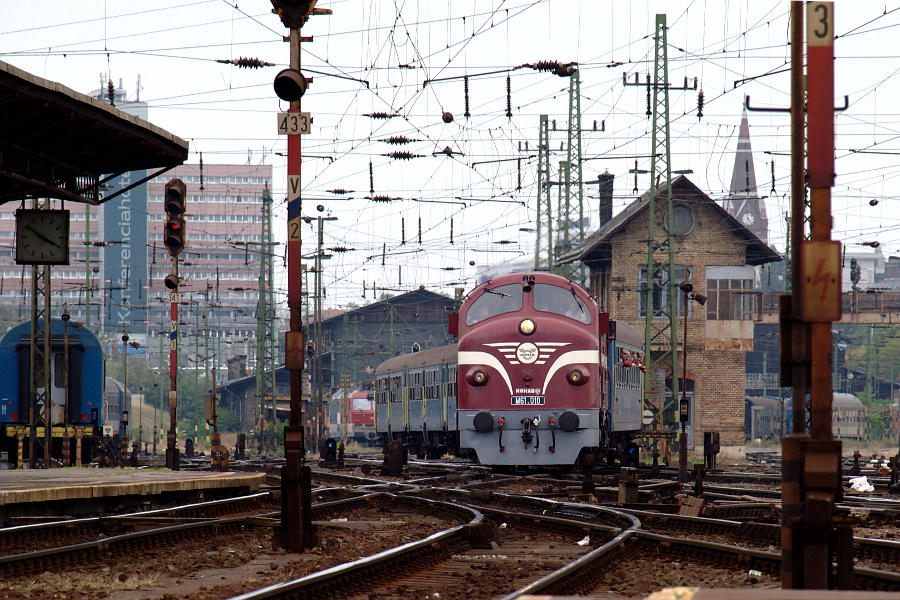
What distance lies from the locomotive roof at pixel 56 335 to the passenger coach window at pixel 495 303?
10973 millimetres

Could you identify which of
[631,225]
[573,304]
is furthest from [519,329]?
[631,225]

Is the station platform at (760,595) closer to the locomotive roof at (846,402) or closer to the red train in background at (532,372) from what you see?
the red train in background at (532,372)

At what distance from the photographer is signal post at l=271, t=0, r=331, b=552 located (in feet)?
37.2

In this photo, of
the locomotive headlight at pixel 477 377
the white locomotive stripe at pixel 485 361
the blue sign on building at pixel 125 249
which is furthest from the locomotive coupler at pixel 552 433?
the blue sign on building at pixel 125 249

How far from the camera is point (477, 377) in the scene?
2184cm

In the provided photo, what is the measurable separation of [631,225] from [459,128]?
63.0 feet

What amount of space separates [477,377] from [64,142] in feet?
31.0

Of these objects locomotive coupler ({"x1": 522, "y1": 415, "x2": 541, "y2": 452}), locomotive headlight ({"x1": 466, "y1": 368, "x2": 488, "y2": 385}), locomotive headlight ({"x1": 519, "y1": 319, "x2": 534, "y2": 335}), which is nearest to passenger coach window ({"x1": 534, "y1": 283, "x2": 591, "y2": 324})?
locomotive headlight ({"x1": 519, "y1": 319, "x2": 534, "y2": 335})

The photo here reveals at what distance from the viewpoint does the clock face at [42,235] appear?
686 inches

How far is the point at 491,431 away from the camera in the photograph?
21609mm

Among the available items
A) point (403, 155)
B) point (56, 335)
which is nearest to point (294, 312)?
point (403, 155)

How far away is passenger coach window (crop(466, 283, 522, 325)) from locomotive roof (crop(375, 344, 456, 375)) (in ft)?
13.7

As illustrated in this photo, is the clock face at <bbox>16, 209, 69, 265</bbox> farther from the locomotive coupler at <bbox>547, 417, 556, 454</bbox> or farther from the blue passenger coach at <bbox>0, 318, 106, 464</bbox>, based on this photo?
the blue passenger coach at <bbox>0, 318, 106, 464</bbox>

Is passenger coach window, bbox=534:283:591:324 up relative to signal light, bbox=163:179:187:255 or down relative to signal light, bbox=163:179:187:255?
down
